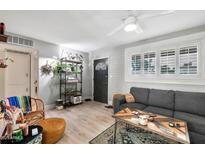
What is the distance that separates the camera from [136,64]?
11.6ft

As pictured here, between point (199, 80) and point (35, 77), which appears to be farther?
point (35, 77)

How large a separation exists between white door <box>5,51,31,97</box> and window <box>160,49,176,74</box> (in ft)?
13.1

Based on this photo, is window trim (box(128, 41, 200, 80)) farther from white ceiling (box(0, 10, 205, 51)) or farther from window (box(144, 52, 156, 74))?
white ceiling (box(0, 10, 205, 51))

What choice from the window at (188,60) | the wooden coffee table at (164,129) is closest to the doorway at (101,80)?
A: the window at (188,60)

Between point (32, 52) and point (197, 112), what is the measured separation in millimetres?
4521

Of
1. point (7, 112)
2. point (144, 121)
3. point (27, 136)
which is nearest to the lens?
point (7, 112)

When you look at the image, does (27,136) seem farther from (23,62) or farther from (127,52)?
(127,52)

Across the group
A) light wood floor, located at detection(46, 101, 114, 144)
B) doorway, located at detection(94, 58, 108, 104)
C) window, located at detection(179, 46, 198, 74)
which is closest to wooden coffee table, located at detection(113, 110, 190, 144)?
light wood floor, located at detection(46, 101, 114, 144)

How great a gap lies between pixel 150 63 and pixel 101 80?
220cm

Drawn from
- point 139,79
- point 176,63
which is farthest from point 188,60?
point 139,79

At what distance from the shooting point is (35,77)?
3.33 m

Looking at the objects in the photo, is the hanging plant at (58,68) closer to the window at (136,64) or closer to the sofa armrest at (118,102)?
the sofa armrest at (118,102)

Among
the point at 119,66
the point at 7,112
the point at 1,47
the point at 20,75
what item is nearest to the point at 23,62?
the point at 20,75

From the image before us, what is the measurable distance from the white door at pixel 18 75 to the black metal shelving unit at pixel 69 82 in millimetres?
1121
